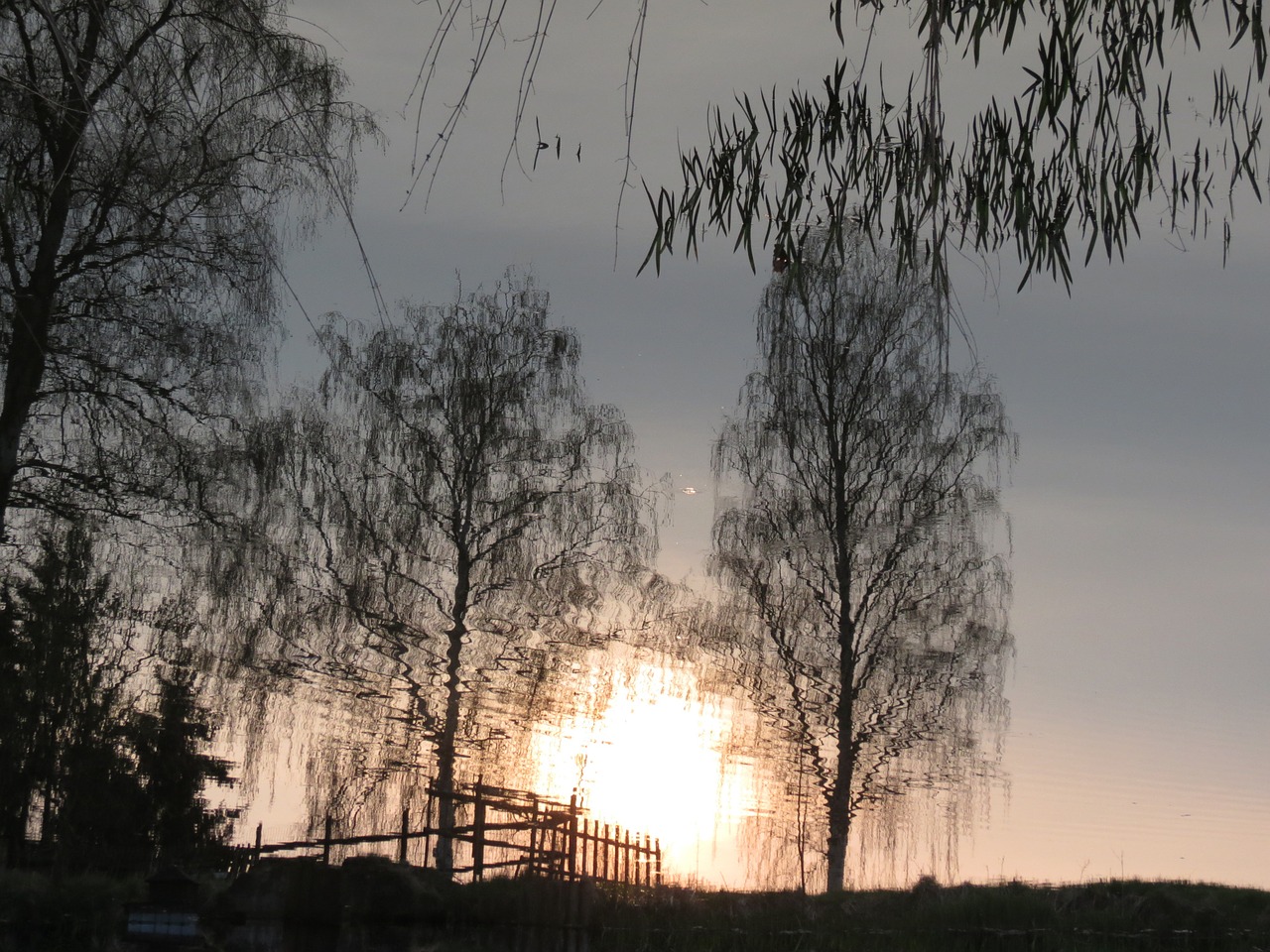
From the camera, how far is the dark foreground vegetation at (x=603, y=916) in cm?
942

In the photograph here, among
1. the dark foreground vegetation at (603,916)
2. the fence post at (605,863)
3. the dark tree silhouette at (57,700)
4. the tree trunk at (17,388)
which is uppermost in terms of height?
the tree trunk at (17,388)

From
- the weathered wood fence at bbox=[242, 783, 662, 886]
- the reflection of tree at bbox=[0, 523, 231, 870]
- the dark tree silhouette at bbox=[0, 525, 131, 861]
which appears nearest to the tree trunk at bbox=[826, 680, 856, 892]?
the weathered wood fence at bbox=[242, 783, 662, 886]

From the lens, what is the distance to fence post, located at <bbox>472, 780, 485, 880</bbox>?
12102mm

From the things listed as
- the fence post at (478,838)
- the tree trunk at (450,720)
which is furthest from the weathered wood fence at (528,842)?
the tree trunk at (450,720)

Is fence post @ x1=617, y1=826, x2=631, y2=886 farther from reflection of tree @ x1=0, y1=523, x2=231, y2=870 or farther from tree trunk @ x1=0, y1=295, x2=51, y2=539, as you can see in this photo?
tree trunk @ x1=0, y1=295, x2=51, y2=539

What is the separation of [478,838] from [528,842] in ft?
1.65

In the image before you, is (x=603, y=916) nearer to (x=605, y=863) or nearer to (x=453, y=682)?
(x=605, y=863)

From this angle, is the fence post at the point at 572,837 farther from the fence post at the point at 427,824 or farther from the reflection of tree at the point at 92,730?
the reflection of tree at the point at 92,730

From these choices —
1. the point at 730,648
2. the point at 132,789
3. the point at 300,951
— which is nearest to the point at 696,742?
the point at 730,648

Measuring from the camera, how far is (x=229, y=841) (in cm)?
2078

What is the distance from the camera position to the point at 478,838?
40.5ft

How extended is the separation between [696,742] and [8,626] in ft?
29.8

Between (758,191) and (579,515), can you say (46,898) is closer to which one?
(579,515)

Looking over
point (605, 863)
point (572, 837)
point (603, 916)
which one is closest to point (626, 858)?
point (605, 863)
